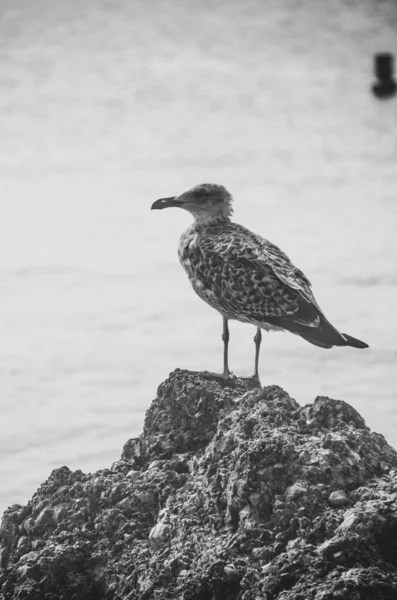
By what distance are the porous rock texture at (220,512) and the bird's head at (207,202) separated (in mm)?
4736

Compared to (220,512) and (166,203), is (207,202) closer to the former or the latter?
(166,203)

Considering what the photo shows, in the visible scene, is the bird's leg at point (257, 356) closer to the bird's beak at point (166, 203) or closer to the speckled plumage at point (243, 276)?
the speckled plumage at point (243, 276)

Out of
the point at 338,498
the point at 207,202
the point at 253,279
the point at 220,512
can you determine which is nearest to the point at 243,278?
the point at 253,279

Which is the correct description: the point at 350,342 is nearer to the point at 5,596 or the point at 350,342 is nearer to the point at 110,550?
the point at 110,550

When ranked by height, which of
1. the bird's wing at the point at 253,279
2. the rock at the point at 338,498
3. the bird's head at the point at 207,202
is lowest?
the rock at the point at 338,498

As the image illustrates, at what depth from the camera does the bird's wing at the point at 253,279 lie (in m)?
16.2

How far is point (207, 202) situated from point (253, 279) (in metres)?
2.08

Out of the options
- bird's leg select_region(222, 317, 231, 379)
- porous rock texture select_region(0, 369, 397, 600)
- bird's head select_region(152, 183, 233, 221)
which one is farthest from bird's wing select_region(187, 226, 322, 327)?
porous rock texture select_region(0, 369, 397, 600)

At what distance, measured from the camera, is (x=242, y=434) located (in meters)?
12.1

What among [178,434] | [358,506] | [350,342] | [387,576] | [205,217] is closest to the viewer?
[387,576]

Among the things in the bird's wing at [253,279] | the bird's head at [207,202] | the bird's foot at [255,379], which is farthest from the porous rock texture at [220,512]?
the bird's head at [207,202]

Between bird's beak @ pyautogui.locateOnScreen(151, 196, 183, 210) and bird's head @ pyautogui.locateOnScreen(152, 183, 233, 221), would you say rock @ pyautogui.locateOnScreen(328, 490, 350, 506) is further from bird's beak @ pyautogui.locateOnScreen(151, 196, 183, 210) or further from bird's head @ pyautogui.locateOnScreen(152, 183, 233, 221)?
bird's beak @ pyautogui.locateOnScreen(151, 196, 183, 210)

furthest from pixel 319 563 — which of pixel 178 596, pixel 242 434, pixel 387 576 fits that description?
pixel 242 434

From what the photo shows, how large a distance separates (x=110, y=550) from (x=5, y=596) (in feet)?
3.95
